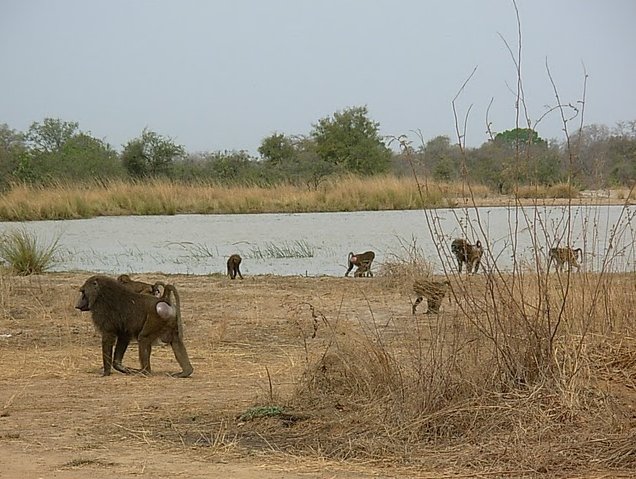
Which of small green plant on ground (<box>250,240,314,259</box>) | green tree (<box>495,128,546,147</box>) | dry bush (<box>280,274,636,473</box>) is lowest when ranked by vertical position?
small green plant on ground (<box>250,240,314,259</box>)

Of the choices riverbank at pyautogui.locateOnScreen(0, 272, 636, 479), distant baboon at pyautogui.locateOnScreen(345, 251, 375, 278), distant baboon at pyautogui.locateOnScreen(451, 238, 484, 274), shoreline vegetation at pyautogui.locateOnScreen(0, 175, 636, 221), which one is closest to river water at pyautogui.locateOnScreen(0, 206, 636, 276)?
distant baboon at pyautogui.locateOnScreen(345, 251, 375, 278)

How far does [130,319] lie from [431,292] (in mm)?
3663

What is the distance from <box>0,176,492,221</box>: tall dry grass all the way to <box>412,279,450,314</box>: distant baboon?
19.9 meters

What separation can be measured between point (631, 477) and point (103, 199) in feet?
93.9

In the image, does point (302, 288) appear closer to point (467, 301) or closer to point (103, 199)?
point (467, 301)

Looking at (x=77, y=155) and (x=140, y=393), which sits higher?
(x=77, y=155)

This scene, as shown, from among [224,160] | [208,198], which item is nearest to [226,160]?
[224,160]

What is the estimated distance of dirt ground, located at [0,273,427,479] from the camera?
5.53 meters

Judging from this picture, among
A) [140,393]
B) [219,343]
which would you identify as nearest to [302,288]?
[219,343]

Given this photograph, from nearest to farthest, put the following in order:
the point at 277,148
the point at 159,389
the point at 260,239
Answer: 1. the point at 159,389
2. the point at 260,239
3. the point at 277,148

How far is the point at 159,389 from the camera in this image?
7930 mm

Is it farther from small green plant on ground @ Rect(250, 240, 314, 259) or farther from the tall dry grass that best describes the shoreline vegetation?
small green plant on ground @ Rect(250, 240, 314, 259)

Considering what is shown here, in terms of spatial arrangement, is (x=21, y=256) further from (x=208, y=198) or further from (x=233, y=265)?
(x=208, y=198)

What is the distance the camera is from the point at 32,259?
669 inches
